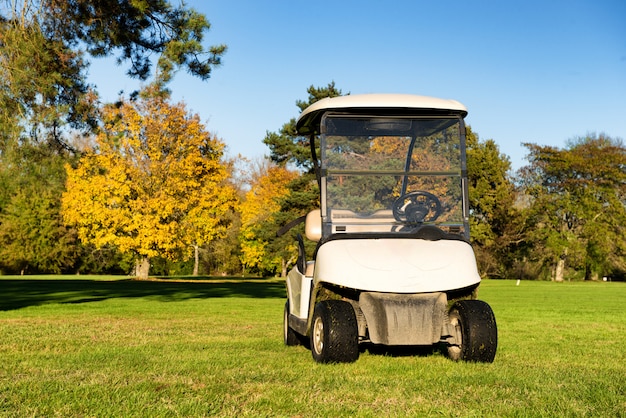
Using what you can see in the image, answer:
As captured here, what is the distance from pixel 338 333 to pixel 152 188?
2998cm

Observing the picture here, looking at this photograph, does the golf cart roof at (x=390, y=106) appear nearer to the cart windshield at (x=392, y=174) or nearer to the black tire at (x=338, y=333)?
the cart windshield at (x=392, y=174)

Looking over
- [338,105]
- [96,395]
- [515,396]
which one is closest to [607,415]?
[515,396]

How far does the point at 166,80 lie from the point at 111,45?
1.41m

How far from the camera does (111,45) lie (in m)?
15.9

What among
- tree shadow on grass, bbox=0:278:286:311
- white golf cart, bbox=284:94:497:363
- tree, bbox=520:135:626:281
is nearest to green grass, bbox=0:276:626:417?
white golf cart, bbox=284:94:497:363

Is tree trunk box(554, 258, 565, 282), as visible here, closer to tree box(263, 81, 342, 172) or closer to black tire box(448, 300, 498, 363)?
tree box(263, 81, 342, 172)

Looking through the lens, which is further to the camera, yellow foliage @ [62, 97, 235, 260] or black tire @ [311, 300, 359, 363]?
yellow foliage @ [62, 97, 235, 260]

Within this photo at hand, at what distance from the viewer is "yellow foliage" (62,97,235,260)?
34.6 meters

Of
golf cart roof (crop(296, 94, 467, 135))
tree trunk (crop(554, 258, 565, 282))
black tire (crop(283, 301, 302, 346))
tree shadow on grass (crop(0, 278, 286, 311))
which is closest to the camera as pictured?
golf cart roof (crop(296, 94, 467, 135))

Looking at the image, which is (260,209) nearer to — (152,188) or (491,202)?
(152,188)

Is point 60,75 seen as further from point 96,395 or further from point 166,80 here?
point 96,395

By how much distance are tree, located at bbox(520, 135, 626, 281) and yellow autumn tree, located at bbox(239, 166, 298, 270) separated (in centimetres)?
2038

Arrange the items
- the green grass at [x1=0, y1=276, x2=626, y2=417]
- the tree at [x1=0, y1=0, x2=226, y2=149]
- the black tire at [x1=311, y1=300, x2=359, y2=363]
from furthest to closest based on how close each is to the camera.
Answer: the tree at [x1=0, y1=0, x2=226, y2=149] → the black tire at [x1=311, y1=300, x2=359, y2=363] → the green grass at [x1=0, y1=276, x2=626, y2=417]

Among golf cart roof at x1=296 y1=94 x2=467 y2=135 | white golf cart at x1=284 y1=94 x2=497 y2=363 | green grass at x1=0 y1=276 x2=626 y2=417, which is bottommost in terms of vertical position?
green grass at x1=0 y1=276 x2=626 y2=417
